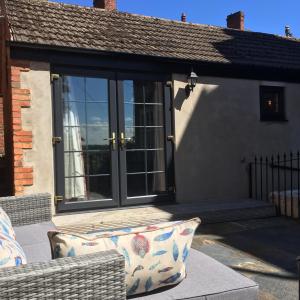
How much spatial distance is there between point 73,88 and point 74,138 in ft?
2.59

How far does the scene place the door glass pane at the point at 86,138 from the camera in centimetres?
619

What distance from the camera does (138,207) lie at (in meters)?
6.51

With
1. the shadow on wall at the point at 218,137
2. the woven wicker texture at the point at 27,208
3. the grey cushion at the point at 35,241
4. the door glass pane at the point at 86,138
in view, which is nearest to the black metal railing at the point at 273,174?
the shadow on wall at the point at 218,137

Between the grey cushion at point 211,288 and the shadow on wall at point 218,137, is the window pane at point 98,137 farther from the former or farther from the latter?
the grey cushion at point 211,288

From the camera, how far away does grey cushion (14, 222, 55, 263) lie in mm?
2895

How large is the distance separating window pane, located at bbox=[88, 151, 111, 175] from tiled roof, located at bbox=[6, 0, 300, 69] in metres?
1.69

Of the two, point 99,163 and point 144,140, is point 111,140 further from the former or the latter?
point 144,140

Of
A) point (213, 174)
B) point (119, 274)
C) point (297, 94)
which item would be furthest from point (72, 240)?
point (297, 94)

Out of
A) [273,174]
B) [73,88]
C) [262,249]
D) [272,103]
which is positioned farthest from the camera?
[272,103]

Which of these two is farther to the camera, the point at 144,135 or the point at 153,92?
the point at 153,92

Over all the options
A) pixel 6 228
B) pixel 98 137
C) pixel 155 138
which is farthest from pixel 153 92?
pixel 6 228

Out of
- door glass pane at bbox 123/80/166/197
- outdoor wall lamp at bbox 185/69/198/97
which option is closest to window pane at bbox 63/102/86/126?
door glass pane at bbox 123/80/166/197

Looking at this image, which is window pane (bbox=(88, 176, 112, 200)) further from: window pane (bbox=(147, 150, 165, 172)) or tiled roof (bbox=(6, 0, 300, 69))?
tiled roof (bbox=(6, 0, 300, 69))

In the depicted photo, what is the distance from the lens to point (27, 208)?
4.02m
